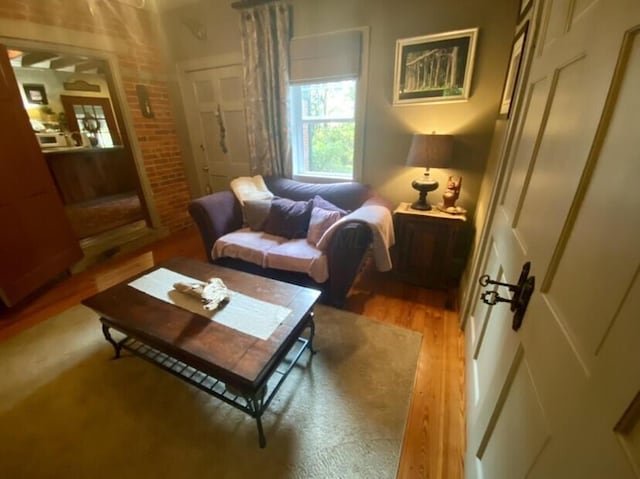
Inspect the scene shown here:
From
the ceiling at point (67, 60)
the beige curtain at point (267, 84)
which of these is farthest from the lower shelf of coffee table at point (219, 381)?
the ceiling at point (67, 60)

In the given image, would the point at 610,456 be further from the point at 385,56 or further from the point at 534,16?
the point at 385,56

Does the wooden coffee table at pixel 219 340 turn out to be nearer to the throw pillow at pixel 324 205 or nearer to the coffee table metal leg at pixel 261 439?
the coffee table metal leg at pixel 261 439

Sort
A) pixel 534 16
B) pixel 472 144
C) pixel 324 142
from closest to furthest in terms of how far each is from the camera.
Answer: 1. pixel 534 16
2. pixel 472 144
3. pixel 324 142

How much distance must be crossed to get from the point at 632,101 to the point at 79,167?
6544 mm

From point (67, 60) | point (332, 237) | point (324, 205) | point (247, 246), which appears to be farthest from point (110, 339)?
point (67, 60)

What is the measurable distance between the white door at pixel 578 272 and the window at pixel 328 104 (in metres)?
1.69

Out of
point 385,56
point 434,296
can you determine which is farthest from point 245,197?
point 434,296

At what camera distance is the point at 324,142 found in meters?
2.96

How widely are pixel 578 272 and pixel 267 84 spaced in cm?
303

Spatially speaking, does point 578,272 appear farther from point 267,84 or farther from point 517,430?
point 267,84

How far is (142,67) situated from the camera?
10.3ft

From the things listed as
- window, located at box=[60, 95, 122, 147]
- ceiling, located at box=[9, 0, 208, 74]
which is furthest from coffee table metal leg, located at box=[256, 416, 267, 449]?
window, located at box=[60, 95, 122, 147]

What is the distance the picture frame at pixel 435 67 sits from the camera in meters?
2.02

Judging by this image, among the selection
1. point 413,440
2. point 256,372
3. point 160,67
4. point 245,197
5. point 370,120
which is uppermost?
point 160,67
